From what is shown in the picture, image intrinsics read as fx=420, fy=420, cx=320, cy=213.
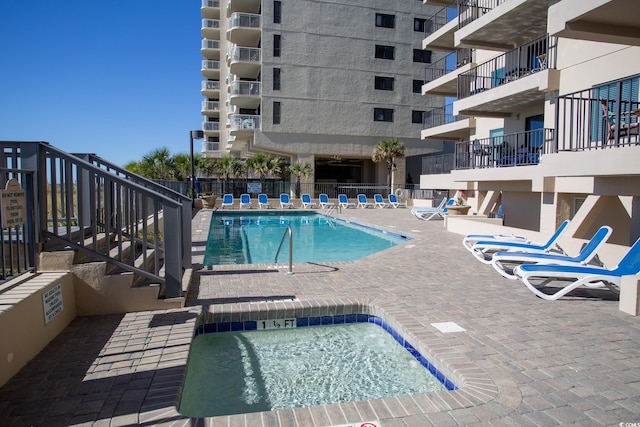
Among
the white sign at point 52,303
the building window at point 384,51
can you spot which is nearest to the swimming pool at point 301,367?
the white sign at point 52,303

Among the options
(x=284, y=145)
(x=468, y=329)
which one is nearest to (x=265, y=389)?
(x=468, y=329)

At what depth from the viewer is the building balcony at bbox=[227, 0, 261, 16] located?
1378 inches

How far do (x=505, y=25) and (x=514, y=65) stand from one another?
1959 mm

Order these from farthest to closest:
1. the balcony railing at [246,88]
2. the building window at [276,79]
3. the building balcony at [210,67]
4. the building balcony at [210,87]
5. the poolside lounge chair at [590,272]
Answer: the building balcony at [210,87]
the building balcony at [210,67]
the balcony railing at [246,88]
the building window at [276,79]
the poolside lounge chair at [590,272]

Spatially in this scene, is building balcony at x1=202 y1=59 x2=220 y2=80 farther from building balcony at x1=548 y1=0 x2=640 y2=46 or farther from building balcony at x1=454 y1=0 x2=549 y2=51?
building balcony at x1=548 y1=0 x2=640 y2=46

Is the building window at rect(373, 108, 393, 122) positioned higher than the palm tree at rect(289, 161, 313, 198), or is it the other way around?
the building window at rect(373, 108, 393, 122)

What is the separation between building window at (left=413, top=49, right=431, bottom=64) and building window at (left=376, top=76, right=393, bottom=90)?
3.10 m

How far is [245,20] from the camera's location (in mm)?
33375

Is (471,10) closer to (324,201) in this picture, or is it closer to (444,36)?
(444,36)

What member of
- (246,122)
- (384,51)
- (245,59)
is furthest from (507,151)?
(245,59)

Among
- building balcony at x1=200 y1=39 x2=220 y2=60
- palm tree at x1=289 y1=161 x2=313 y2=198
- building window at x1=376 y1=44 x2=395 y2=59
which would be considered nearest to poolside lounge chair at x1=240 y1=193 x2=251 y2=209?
palm tree at x1=289 y1=161 x2=313 y2=198

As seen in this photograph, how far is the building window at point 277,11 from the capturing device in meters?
31.8

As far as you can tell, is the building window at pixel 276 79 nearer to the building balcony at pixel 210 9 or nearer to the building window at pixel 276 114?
the building window at pixel 276 114

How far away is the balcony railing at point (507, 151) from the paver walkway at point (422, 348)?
24.0 feet
